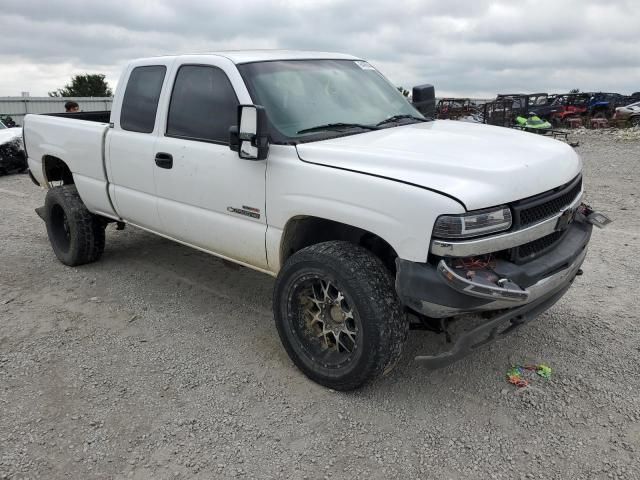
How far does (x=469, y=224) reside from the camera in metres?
2.71

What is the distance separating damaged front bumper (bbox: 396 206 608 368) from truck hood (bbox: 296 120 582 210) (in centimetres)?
30

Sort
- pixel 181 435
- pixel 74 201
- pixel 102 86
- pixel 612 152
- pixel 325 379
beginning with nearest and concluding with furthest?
pixel 181 435 < pixel 325 379 < pixel 74 201 < pixel 612 152 < pixel 102 86

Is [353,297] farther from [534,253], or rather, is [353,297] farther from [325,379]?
[534,253]

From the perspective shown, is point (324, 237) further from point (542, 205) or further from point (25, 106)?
point (25, 106)

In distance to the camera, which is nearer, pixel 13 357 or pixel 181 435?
pixel 181 435

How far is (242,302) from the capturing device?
481cm

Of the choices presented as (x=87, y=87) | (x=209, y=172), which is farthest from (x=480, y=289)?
(x=87, y=87)

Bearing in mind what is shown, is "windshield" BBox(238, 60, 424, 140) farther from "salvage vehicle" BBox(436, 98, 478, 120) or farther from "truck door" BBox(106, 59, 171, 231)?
"salvage vehicle" BBox(436, 98, 478, 120)

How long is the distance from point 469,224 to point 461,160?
1.39 feet

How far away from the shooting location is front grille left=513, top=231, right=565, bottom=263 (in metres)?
2.99

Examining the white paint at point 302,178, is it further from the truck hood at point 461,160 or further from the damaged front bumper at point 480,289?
the damaged front bumper at point 480,289

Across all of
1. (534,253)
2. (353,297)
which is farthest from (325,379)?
(534,253)

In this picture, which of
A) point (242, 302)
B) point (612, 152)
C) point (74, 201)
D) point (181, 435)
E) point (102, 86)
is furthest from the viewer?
point (102, 86)

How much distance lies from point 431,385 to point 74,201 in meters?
4.02
